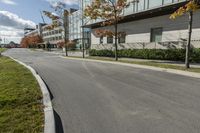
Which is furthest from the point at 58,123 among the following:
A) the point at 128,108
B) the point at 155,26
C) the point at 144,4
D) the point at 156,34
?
the point at 144,4

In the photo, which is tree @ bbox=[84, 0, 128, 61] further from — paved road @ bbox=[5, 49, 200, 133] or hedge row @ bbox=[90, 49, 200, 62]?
paved road @ bbox=[5, 49, 200, 133]

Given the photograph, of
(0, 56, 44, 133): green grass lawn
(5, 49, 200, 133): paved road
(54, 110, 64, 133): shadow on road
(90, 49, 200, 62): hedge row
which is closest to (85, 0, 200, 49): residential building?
(90, 49, 200, 62): hedge row

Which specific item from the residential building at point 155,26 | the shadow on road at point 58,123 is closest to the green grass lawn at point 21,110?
the shadow on road at point 58,123

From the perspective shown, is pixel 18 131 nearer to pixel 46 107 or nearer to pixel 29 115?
pixel 29 115

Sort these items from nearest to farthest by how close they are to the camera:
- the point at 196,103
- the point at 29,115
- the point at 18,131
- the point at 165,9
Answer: the point at 18,131 < the point at 29,115 < the point at 196,103 < the point at 165,9

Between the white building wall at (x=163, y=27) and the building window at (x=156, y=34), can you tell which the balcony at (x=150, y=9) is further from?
the building window at (x=156, y=34)

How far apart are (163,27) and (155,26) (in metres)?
1.10

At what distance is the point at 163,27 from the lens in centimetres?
2194

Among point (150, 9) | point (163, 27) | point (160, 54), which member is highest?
point (150, 9)

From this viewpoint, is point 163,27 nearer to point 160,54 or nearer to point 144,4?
point 160,54

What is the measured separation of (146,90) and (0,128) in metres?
5.13

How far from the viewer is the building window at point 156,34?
74.1 ft

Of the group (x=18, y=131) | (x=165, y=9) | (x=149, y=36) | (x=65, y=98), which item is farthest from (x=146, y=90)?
(x=149, y=36)

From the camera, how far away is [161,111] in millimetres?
5297
